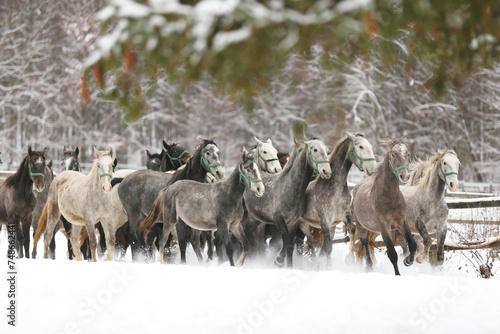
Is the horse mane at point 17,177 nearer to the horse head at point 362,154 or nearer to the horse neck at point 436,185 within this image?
the horse head at point 362,154

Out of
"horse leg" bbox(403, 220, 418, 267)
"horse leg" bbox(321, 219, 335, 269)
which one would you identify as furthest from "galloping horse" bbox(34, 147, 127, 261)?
"horse leg" bbox(403, 220, 418, 267)

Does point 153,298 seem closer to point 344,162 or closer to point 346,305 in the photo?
point 346,305

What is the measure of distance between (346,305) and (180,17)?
13.4ft

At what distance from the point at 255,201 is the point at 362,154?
6.83ft

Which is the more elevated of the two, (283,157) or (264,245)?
(283,157)

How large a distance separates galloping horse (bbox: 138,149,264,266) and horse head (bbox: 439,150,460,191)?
287 centimetres

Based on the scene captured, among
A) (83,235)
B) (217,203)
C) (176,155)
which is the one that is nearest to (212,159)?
(217,203)

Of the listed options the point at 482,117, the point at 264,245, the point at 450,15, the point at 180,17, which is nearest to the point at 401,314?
the point at 450,15

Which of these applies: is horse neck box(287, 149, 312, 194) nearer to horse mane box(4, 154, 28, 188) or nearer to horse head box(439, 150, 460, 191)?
horse head box(439, 150, 460, 191)

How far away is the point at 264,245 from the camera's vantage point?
38.9ft

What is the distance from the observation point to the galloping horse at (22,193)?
11.9 meters

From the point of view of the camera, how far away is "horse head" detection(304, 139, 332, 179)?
934cm

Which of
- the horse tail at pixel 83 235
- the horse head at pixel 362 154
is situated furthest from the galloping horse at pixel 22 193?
the horse head at pixel 362 154

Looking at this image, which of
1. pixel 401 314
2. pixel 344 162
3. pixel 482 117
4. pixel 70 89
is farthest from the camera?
pixel 70 89
